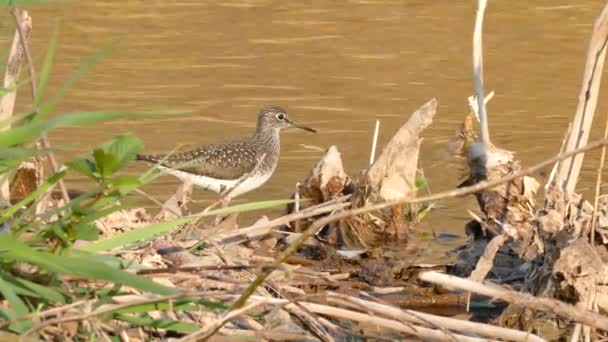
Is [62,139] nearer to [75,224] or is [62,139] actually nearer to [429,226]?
[429,226]

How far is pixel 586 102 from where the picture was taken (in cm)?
639

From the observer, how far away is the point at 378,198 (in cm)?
793

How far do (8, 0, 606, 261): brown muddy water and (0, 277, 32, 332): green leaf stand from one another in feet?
15.3

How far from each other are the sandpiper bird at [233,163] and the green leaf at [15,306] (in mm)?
4595

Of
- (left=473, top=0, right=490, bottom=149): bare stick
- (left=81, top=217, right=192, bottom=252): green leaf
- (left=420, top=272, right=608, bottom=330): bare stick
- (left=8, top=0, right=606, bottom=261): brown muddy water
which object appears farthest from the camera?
(left=8, top=0, right=606, bottom=261): brown muddy water

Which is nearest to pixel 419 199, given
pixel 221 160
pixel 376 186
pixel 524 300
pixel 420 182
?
pixel 524 300

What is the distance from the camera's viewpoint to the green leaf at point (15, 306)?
441 cm

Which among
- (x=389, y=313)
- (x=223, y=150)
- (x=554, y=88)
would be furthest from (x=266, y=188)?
(x=389, y=313)

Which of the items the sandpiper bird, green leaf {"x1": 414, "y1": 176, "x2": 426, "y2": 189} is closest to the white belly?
the sandpiper bird

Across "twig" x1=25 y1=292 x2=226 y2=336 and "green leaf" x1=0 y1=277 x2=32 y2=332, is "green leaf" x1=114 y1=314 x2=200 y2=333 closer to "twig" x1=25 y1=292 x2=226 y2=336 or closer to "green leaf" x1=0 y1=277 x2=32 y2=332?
"twig" x1=25 y1=292 x2=226 y2=336

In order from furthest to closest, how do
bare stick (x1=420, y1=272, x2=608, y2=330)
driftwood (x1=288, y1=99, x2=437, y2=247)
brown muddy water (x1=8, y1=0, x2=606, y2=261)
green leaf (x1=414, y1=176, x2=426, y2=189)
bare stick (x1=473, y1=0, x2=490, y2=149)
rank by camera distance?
brown muddy water (x1=8, y1=0, x2=606, y2=261) < green leaf (x1=414, y1=176, x2=426, y2=189) < driftwood (x1=288, y1=99, x2=437, y2=247) < bare stick (x1=473, y1=0, x2=490, y2=149) < bare stick (x1=420, y1=272, x2=608, y2=330)

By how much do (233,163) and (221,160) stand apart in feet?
0.71

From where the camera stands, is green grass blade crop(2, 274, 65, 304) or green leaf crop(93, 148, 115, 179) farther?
green grass blade crop(2, 274, 65, 304)

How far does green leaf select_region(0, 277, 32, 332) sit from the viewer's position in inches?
173
